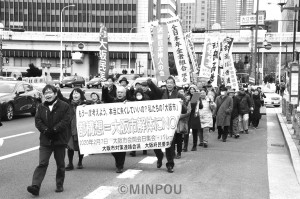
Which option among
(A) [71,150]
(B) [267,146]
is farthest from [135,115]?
(B) [267,146]

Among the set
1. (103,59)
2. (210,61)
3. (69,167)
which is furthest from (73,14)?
(69,167)

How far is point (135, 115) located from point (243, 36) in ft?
192

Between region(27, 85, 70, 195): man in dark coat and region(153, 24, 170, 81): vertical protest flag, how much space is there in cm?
831

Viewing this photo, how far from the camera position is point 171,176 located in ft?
26.9

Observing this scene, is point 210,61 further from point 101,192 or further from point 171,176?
point 101,192

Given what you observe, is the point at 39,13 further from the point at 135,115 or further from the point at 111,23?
the point at 135,115

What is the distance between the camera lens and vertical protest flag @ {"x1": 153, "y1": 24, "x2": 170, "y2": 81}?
1497 centimetres

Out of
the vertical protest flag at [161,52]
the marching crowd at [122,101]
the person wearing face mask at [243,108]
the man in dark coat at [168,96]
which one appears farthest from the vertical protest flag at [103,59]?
the man in dark coat at [168,96]

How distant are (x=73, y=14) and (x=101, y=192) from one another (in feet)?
335

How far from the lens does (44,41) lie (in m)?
71.0

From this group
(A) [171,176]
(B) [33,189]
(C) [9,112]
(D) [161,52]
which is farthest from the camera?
(C) [9,112]

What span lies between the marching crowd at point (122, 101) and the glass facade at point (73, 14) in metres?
90.8

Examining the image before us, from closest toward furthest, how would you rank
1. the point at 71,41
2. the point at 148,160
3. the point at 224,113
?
the point at 148,160, the point at 224,113, the point at 71,41

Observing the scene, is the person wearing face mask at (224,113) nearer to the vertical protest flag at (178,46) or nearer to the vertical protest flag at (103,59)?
the vertical protest flag at (178,46)
